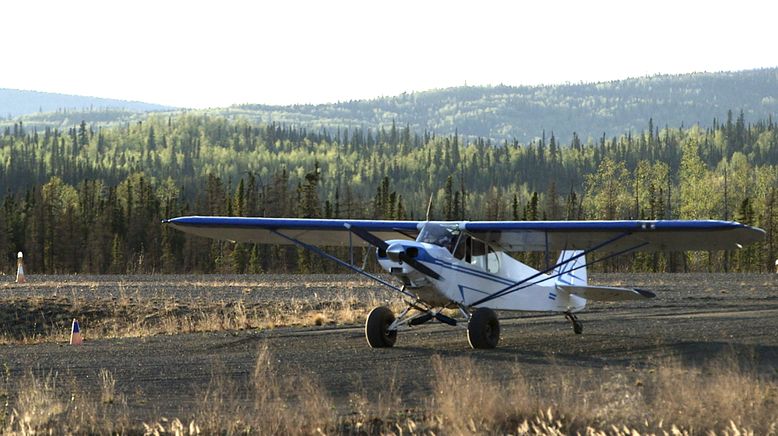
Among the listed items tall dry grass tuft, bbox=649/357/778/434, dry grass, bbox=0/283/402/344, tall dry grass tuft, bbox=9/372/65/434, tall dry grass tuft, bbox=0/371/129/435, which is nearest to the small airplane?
dry grass, bbox=0/283/402/344

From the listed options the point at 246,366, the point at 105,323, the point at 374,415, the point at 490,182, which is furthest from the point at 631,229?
the point at 490,182

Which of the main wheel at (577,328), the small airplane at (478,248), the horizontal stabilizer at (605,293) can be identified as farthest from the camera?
the main wheel at (577,328)

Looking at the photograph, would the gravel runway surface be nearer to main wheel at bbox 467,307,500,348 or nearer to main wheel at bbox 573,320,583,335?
main wheel at bbox 467,307,500,348

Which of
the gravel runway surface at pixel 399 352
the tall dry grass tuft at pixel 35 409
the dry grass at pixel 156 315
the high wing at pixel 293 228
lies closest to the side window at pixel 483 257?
the high wing at pixel 293 228

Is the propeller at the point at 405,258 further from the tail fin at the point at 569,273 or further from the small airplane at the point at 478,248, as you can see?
the tail fin at the point at 569,273

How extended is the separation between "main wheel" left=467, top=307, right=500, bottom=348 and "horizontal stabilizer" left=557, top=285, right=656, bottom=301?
3.30 meters

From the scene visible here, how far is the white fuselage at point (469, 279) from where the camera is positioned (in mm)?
18062

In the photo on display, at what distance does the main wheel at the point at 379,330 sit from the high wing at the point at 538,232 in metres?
1.72

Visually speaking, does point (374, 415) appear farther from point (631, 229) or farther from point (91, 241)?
point (91, 241)

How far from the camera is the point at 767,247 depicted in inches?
3593

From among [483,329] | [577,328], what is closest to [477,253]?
[483,329]

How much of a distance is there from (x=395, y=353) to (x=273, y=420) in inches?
291

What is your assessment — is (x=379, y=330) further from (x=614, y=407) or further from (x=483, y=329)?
(x=614, y=407)

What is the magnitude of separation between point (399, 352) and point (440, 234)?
2237mm
